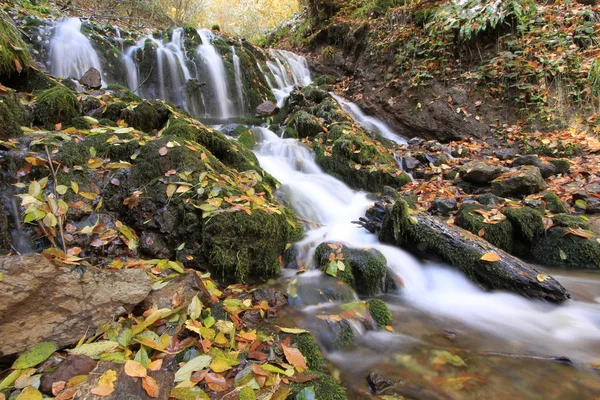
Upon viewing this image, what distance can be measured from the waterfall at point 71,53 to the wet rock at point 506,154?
412 inches

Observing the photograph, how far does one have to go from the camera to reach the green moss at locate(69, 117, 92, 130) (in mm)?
4113

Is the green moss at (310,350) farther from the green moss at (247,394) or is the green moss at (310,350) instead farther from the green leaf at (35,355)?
the green leaf at (35,355)

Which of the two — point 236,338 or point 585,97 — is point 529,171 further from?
point 236,338

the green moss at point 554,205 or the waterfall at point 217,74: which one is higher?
the waterfall at point 217,74

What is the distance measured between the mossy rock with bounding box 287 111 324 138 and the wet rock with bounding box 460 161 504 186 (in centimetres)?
357

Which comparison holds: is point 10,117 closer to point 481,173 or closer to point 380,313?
Answer: point 380,313

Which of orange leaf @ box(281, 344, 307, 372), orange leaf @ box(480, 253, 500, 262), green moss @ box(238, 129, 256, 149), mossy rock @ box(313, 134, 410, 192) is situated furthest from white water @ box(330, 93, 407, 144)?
orange leaf @ box(281, 344, 307, 372)

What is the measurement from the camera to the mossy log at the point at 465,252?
332cm

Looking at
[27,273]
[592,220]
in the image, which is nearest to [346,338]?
[27,273]

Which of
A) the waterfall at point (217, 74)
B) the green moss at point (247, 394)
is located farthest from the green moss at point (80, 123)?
the waterfall at point (217, 74)

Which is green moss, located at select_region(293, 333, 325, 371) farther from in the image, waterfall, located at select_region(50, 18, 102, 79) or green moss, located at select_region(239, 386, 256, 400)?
waterfall, located at select_region(50, 18, 102, 79)

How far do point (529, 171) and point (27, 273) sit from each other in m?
6.95

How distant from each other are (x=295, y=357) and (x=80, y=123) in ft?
13.5

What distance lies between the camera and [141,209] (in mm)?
3252
